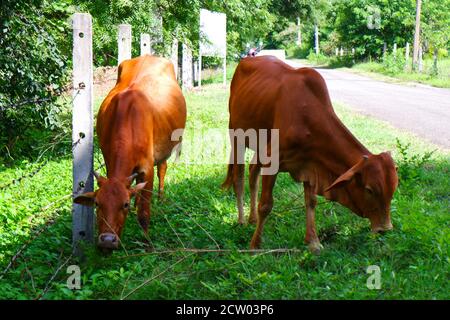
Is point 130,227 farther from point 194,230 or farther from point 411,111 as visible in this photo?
point 411,111

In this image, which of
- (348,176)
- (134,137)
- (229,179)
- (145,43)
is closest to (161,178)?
(229,179)

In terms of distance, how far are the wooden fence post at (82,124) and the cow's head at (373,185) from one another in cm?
199

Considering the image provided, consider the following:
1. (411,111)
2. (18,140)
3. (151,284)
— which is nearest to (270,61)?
(151,284)

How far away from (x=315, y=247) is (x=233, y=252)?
81 centimetres

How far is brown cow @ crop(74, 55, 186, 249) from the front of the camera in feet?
16.4

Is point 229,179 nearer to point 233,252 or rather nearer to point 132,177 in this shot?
point 132,177

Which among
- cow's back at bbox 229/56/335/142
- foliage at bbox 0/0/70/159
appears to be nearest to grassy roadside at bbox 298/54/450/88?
foliage at bbox 0/0/70/159

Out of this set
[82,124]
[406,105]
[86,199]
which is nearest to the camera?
[86,199]

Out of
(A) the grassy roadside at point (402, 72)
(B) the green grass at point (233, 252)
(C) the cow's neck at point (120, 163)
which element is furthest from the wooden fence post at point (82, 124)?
(A) the grassy roadside at point (402, 72)

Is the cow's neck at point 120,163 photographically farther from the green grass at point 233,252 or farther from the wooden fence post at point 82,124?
the green grass at point 233,252

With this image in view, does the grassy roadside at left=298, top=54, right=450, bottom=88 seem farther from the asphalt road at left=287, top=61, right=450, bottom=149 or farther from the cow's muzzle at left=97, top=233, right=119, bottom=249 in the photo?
the cow's muzzle at left=97, top=233, right=119, bottom=249

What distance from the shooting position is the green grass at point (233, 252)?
4.31 metres

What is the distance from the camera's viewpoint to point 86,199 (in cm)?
507

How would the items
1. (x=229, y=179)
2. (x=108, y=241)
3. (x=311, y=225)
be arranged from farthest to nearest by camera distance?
(x=229, y=179)
(x=311, y=225)
(x=108, y=241)
